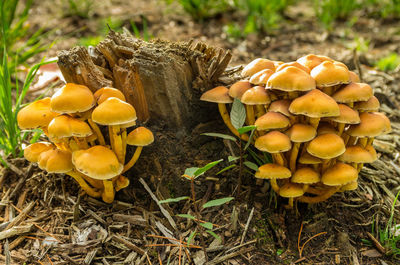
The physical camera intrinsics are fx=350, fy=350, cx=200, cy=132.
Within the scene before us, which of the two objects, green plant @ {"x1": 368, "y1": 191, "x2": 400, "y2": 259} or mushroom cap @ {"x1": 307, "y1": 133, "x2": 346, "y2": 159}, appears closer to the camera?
mushroom cap @ {"x1": 307, "y1": 133, "x2": 346, "y2": 159}

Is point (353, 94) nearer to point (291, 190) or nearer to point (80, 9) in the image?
point (291, 190)

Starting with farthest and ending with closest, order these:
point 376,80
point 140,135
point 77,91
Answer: point 376,80, point 140,135, point 77,91

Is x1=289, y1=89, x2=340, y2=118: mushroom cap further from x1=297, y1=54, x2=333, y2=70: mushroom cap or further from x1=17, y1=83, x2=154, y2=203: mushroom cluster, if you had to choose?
x1=17, y1=83, x2=154, y2=203: mushroom cluster

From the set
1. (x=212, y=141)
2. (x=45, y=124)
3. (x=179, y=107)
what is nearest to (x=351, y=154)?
(x=212, y=141)

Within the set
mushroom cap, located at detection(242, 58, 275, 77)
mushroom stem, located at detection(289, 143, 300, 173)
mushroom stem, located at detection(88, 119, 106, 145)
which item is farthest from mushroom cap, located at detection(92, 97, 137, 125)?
mushroom stem, located at detection(289, 143, 300, 173)

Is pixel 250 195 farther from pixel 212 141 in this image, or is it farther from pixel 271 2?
pixel 271 2

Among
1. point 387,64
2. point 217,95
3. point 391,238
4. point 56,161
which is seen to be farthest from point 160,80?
point 387,64
